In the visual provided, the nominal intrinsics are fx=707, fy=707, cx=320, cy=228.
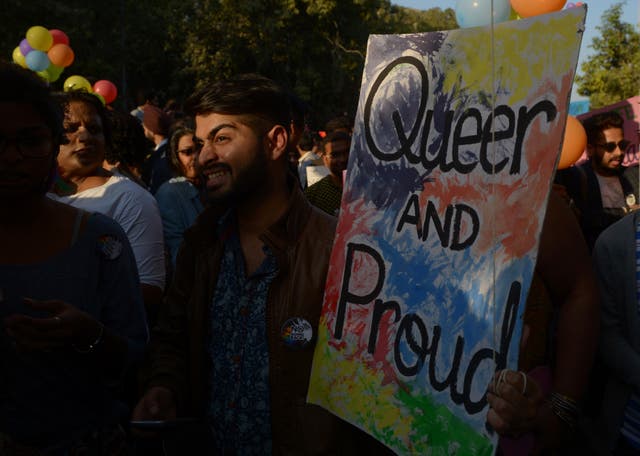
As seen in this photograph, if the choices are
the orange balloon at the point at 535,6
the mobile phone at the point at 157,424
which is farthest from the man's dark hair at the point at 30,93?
the orange balloon at the point at 535,6

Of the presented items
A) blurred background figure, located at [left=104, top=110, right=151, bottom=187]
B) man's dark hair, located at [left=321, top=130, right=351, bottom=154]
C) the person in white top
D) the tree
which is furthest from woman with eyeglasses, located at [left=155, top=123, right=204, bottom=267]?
the tree

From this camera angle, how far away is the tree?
1819 cm

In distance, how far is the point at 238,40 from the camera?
23.5 metres

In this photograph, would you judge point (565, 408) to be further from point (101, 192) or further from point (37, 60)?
point (37, 60)

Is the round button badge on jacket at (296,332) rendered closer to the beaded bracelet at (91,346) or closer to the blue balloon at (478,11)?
the beaded bracelet at (91,346)

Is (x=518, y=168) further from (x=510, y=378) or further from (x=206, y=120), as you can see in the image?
(x=206, y=120)

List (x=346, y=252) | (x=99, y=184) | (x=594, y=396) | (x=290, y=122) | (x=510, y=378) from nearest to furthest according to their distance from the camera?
(x=510, y=378), (x=346, y=252), (x=290, y=122), (x=594, y=396), (x=99, y=184)

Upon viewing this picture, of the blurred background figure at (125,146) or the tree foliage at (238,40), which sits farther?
the tree foliage at (238,40)

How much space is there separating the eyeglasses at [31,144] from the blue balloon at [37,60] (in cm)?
648

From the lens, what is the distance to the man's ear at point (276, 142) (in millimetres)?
1997

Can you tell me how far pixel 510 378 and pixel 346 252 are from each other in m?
0.54

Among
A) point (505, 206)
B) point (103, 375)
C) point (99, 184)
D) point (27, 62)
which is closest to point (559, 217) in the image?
point (505, 206)

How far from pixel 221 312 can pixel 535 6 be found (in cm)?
263

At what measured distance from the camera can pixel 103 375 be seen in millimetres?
1782
